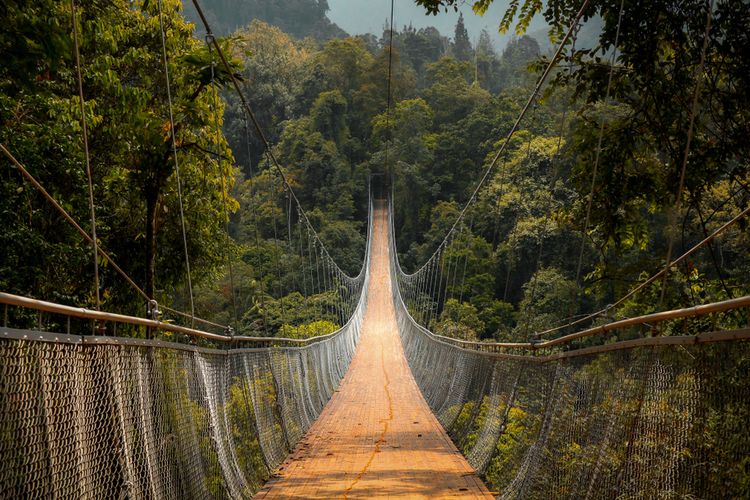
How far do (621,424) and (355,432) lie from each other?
6463 mm

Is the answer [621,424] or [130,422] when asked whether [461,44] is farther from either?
[130,422]

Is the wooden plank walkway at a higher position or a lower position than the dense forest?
lower

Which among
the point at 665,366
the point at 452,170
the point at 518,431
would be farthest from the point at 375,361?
the point at 452,170

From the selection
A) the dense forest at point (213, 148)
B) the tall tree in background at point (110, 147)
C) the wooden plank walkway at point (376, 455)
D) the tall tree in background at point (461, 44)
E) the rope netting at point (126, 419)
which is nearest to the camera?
the rope netting at point (126, 419)

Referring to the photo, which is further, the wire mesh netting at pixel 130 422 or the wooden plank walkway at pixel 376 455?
the wooden plank walkway at pixel 376 455

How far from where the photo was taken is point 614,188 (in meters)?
7.06

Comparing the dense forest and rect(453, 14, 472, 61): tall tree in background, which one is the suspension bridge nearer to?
the dense forest

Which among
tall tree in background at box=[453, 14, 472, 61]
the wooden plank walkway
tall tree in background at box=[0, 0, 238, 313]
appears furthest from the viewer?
tall tree in background at box=[453, 14, 472, 61]

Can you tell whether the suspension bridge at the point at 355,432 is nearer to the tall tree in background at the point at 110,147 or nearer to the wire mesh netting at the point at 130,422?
the wire mesh netting at the point at 130,422

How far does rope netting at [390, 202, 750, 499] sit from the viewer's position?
A: 1926 millimetres

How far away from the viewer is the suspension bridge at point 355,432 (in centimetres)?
196

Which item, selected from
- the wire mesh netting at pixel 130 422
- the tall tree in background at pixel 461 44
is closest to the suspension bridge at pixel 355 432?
the wire mesh netting at pixel 130 422

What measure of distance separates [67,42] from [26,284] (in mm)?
2921

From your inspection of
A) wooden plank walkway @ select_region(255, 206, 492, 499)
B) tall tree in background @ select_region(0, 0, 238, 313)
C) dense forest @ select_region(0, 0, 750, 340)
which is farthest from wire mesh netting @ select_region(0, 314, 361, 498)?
tall tree in background @ select_region(0, 0, 238, 313)
